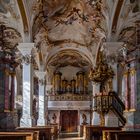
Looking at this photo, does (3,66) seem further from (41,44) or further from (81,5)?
(41,44)

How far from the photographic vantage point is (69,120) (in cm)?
3728

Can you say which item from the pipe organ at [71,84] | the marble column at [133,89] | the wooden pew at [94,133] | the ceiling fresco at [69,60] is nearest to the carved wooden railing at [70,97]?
the pipe organ at [71,84]

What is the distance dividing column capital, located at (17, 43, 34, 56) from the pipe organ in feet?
57.2

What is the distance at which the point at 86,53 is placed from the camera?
2781 centimetres

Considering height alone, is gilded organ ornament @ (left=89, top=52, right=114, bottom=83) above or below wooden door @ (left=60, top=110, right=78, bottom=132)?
above

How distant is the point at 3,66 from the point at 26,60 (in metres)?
5.19

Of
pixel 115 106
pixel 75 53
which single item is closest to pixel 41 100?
pixel 75 53

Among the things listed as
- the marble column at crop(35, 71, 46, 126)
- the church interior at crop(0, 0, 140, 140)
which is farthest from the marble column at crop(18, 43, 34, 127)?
the marble column at crop(35, 71, 46, 126)

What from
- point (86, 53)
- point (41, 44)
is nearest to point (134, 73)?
point (41, 44)

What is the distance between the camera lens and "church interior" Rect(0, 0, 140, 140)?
44.5 feet

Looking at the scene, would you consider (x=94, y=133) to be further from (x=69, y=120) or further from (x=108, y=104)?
(x=69, y=120)

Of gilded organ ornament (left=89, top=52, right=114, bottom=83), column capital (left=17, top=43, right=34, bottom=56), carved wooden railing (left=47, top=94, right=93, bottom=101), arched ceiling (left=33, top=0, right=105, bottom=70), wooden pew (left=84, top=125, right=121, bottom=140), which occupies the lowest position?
wooden pew (left=84, top=125, right=121, bottom=140)

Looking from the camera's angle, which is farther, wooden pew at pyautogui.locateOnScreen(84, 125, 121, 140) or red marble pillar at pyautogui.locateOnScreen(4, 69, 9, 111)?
wooden pew at pyautogui.locateOnScreen(84, 125, 121, 140)

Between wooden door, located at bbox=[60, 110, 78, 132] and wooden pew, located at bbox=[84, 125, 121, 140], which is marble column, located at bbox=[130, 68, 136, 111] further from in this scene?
wooden door, located at bbox=[60, 110, 78, 132]
